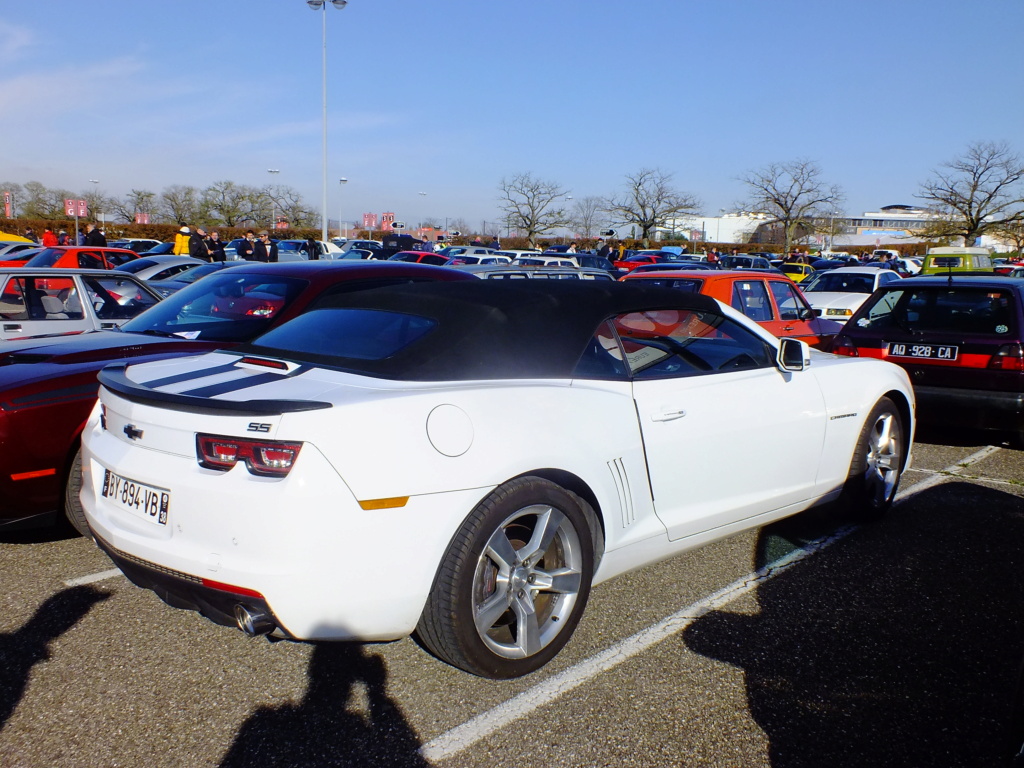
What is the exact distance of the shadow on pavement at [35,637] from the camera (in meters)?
2.92

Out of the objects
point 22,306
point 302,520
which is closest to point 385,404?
point 302,520

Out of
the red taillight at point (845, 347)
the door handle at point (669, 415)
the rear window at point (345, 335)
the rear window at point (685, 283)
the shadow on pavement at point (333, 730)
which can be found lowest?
the shadow on pavement at point (333, 730)

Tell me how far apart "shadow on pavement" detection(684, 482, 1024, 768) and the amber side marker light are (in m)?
1.42

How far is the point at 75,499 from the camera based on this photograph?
3.93 m

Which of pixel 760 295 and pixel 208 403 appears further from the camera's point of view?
pixel 760 295

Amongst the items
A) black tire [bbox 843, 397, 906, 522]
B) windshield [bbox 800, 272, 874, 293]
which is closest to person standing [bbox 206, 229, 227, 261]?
windshield [bbox 800, 272, 874, 293]

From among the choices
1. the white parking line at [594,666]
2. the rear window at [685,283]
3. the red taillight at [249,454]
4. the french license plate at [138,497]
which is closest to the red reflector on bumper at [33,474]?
the french license plate at [138,497]

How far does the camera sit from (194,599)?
2.73m

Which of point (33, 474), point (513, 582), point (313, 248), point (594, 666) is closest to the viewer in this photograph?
point (513, 582)

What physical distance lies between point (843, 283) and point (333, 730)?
628 inches

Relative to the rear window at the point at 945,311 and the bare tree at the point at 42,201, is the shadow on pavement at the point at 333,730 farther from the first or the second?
the bare tree at the point at 42,201

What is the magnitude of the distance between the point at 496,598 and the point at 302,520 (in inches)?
32.1

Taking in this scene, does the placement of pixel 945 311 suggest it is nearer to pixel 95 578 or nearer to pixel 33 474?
pixel 95 578

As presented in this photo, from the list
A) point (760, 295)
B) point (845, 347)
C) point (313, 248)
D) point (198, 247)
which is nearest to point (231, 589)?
point (845, 347)
